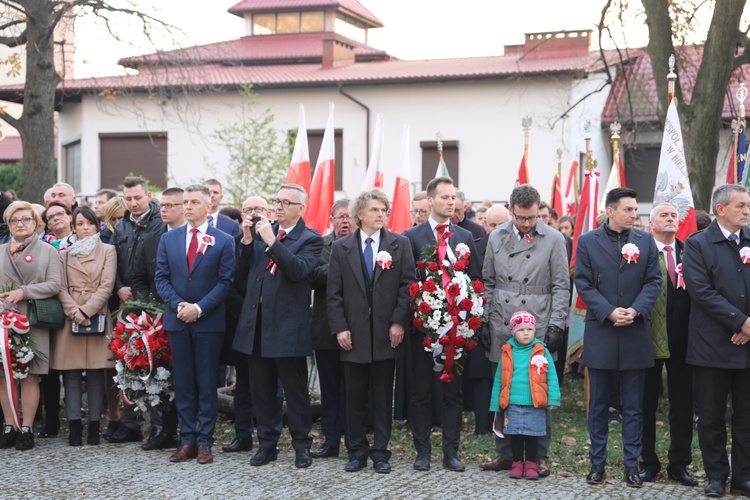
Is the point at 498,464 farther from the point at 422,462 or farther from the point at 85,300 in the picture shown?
the point at 85,300

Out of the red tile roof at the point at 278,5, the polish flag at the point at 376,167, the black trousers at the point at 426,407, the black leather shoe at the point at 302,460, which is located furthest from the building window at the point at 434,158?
the black leather shoe at the point at 302,460

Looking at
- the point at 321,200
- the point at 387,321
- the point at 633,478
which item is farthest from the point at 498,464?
the point at 321,200

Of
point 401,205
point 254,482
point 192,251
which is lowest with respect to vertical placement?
point 254,482

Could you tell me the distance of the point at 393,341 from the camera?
769 centimetres

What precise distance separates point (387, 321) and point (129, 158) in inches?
991

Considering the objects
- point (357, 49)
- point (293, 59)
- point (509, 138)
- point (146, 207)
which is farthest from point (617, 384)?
point (357, 49)

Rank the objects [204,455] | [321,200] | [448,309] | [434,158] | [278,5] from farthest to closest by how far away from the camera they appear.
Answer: [278,5] → [434,158] → [321,200] → [204,455] → [448,309]

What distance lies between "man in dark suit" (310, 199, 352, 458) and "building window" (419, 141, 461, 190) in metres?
20.7

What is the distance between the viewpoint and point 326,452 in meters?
8.25

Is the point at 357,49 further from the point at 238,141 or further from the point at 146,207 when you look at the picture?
the point at 146,207

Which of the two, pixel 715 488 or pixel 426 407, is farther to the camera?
pixel 426 407

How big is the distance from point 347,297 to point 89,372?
9.13 ft

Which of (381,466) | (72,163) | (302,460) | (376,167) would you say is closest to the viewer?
(381,466)

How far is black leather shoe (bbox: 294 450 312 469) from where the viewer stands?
25.6 feet
